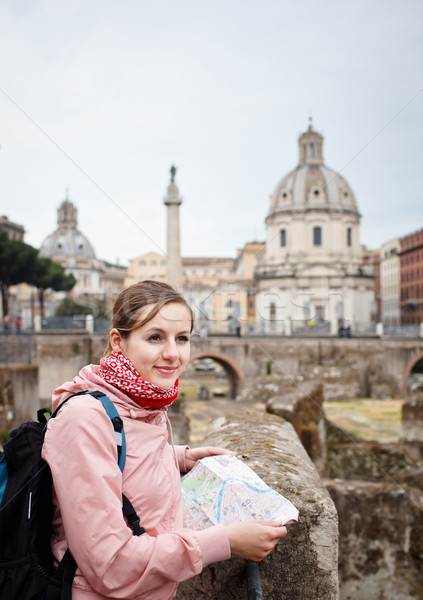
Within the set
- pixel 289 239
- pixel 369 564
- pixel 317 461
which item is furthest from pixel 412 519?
pixel 289 239

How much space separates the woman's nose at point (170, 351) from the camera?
1.64 meters

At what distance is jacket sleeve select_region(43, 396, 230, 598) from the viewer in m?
1.34

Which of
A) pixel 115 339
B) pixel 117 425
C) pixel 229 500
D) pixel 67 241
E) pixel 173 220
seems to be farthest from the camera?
pixel 67 241

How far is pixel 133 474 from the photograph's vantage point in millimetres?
1506

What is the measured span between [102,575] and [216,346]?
24.2m

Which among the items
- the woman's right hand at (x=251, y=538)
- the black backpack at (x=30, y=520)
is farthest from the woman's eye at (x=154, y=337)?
the woman's right hand at (x=251, y=538)

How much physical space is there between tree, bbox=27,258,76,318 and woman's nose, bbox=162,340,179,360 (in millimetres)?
28738

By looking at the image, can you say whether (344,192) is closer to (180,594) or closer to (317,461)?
(317,461)

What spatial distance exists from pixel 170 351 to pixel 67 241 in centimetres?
5485

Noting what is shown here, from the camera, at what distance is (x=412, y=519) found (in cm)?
590

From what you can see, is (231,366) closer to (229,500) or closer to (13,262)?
(13,262)

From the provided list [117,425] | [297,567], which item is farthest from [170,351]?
[297,567]

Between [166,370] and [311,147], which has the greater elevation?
[311,147]

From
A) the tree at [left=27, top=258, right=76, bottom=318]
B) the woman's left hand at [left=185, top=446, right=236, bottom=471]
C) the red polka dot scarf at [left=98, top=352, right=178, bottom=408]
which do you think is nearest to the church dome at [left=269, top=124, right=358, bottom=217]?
the tree at [left=27, top=258, right=76, bottom=318]
